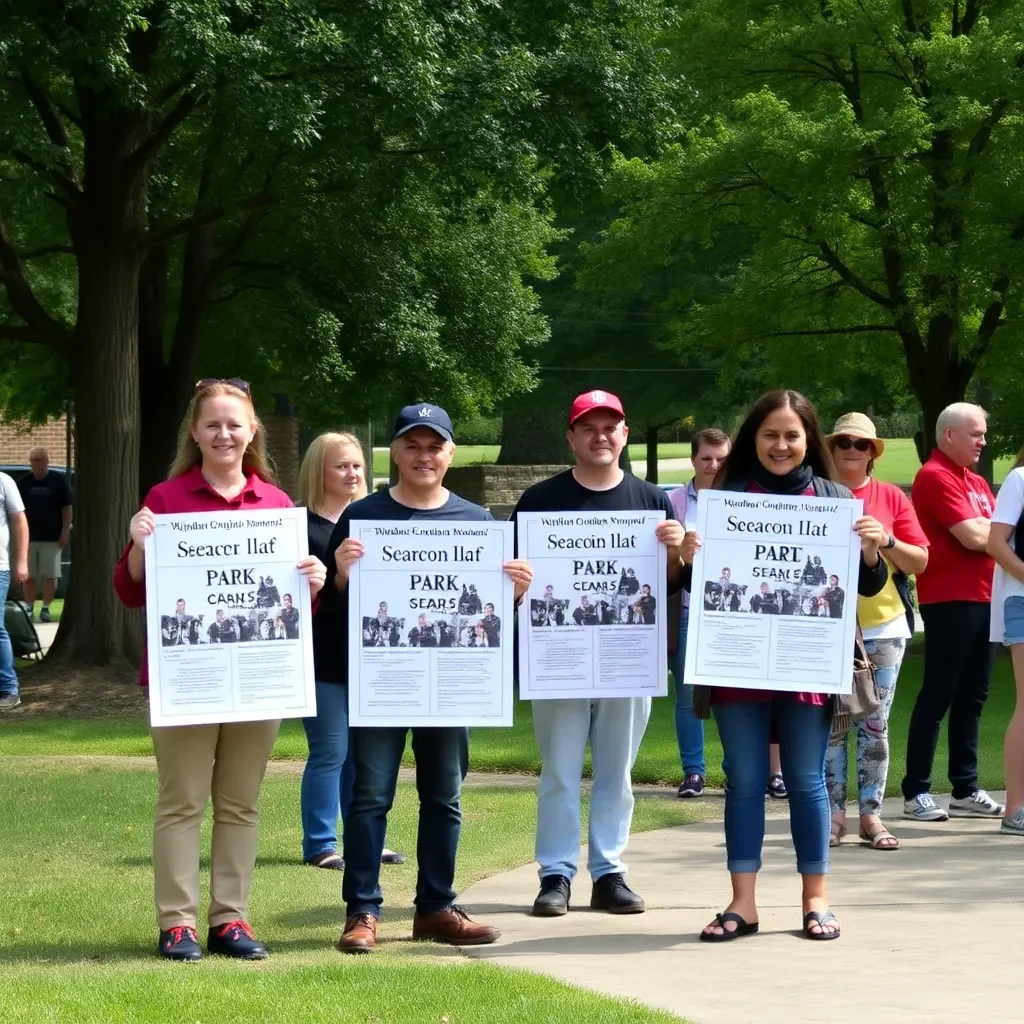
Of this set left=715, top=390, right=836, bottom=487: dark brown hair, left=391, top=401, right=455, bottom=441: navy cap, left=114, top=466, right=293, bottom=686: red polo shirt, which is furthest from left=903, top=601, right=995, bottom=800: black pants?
left=114, top=466, right=293, bottom=686: red polo shirt

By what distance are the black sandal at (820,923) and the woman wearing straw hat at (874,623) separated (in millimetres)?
1729

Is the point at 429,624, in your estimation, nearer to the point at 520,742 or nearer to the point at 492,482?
the point at 520,742

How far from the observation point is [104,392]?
16.9 meters

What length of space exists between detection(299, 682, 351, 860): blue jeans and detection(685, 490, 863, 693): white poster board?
2052 mm

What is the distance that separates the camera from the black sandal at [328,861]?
8070mm

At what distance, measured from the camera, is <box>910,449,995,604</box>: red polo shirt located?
30.1 feet

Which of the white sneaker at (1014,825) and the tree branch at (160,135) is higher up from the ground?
the tree branch at (160,135)

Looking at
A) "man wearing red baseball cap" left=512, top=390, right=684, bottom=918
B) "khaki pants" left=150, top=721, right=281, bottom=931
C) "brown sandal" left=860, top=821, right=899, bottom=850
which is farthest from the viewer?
"brown sandal" left=860, top=821, right=899, bottom=850

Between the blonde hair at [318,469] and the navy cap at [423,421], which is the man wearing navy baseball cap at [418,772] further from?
the blonde hair at [318,469]

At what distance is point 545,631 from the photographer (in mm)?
6766

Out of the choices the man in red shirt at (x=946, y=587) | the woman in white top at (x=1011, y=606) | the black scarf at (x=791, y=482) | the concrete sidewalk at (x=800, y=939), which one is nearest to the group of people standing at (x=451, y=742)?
the black scarf at (x=791, y=482)

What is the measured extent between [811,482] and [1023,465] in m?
2.83

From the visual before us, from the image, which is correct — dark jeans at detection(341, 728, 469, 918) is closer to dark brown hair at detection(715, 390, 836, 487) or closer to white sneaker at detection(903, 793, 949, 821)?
dark brown hair at detection(715, 390, 836, 487)

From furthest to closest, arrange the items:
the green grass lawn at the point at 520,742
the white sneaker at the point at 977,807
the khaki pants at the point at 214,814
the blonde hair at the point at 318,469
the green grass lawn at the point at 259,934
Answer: the green grass lawn at the point at 520,742 → the white sneaker at the point at 977,807 → the blonde hair at the point at 318,469 → the khaki pants at the point at 214,814 → the green grass lawn at the point at 259,934
